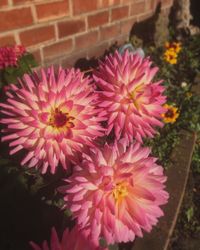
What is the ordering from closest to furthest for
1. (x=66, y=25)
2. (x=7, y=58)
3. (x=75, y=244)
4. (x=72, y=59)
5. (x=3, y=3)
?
(x=75, y=244), (x=7, y=58), (x=3, y=3), (x=66, y=25), (x=72, y=59)

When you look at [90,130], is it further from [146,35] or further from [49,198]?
[146,35]

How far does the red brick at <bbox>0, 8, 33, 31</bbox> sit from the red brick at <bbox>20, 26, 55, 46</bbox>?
0.17ft

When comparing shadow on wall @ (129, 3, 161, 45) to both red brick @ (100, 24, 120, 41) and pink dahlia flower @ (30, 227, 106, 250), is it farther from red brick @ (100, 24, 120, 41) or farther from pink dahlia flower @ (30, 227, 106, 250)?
pink dahlia flower @ (30, 227, 106, 250)

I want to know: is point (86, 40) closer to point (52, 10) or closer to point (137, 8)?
point (52, 10)

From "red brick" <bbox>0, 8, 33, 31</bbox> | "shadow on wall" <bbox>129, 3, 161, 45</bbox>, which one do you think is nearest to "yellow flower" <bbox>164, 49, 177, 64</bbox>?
"shadow on wall" <bbox>129, 3, 161, 45</bbox>

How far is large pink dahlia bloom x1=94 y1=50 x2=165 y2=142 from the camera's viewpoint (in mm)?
762

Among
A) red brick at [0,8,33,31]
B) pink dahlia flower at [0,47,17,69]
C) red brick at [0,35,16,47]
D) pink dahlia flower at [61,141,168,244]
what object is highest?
red brick at [0,8,33,31]

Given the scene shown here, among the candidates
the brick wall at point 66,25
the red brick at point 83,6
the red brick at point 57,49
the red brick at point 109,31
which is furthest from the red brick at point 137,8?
the red brick at point 57,49

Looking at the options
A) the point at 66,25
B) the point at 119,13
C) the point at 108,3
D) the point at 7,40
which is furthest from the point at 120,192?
the point at 119,13

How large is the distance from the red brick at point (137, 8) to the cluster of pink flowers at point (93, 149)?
1645mm

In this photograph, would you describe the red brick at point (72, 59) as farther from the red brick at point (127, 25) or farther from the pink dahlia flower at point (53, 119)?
the pink dahlia flower at point (53, 119)

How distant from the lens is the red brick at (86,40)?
195cm

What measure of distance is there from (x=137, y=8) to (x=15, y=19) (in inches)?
43.3

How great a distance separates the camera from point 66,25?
1.79 metres
